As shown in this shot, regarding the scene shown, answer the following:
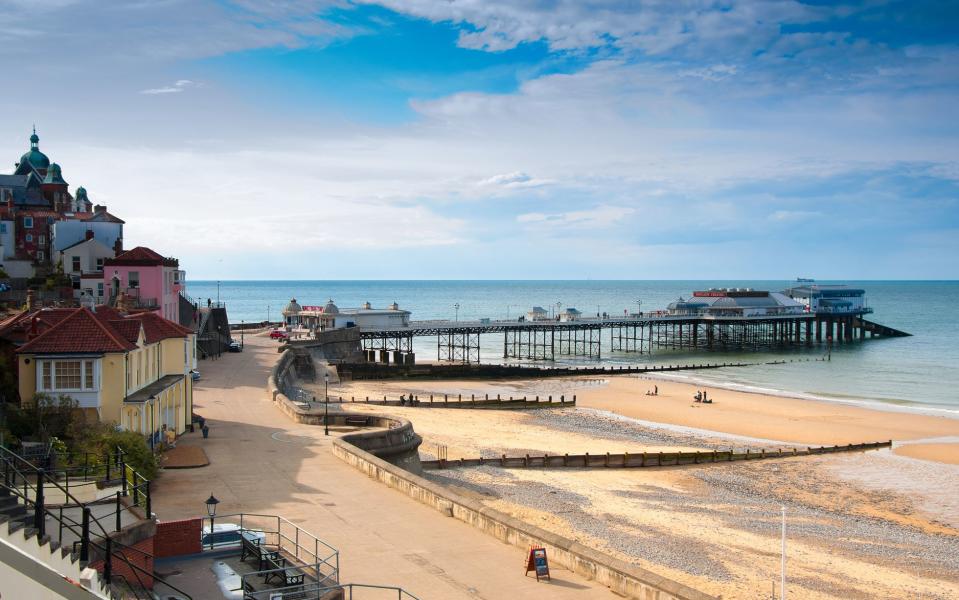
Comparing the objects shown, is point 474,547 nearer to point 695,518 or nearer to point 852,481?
point 695,518

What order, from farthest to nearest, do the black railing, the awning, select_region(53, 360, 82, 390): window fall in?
1. the awning
2. select_region(53, 360, 82, 390): window
3. the black railing

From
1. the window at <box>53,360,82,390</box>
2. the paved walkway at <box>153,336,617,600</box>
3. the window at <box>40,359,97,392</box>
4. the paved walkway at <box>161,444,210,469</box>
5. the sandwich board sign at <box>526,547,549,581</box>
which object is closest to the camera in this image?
the paved walkway at <box>153,336,617,600</box>

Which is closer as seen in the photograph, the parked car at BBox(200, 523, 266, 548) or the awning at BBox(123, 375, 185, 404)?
the parked car at BBox(200, 523, 266, 548)

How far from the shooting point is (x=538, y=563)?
1603cm

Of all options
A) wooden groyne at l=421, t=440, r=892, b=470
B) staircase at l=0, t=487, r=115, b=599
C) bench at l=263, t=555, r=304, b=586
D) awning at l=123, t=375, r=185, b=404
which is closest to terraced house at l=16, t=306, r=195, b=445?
awning at l=123, t=375, r=185, b=404

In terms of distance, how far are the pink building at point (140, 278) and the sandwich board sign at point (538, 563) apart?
35592 mm

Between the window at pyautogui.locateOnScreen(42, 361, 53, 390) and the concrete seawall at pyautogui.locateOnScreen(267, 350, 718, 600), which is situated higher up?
the window at pyautogui.locateOnScreen(42, 361, 53, 390)

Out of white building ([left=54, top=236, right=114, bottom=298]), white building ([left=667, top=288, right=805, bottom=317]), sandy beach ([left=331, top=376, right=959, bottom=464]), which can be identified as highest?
white building ([left=54, top=236, right=114, bottom=298])

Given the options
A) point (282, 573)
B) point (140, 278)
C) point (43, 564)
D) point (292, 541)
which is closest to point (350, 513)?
point (292, 541)

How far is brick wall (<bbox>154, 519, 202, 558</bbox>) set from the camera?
16.0 m

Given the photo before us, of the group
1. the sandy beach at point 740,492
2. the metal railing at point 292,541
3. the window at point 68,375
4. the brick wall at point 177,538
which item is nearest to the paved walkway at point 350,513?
the metal railing at point 292,541

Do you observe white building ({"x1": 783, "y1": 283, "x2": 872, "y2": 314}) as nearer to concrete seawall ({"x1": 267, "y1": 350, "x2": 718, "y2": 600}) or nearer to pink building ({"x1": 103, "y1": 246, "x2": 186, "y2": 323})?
pink building ({"x1": 103, "y1": 246, "x2": 186, "y2": 323})

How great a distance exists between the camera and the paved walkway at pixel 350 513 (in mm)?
15883

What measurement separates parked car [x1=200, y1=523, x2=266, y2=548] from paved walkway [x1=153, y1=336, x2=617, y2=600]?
5.82ft
